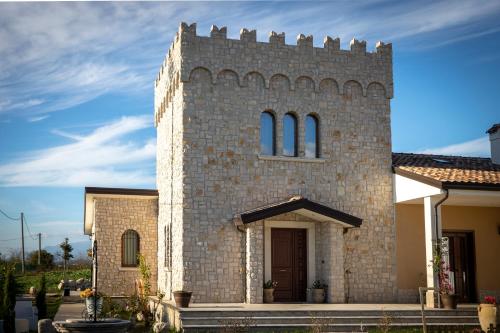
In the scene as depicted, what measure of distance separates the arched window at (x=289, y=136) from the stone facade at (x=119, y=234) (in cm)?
565

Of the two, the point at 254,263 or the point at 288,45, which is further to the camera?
the point at 288,45

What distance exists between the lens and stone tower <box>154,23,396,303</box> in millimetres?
18125

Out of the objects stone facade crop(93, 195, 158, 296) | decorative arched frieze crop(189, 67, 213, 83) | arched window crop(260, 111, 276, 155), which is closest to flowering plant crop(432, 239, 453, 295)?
arched window crop(260, 111, 276, 155)

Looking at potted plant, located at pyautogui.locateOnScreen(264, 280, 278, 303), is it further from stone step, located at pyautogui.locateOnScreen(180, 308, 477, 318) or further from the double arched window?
the double arched window

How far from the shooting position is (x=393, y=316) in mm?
15797

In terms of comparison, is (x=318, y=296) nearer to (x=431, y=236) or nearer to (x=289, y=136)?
(x=431, y=236)

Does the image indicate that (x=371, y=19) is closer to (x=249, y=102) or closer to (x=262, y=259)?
(x=249, y=102)

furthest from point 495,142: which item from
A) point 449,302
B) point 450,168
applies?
point 449,302

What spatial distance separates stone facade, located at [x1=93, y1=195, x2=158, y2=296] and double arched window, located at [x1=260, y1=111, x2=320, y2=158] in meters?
5.36

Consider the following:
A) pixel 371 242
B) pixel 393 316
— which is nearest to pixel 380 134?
pixel 371 242

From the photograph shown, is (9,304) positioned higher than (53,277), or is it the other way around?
(9,304)

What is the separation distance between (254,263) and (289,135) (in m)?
4.06

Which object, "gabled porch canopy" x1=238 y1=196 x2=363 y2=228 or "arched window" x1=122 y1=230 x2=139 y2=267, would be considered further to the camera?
"arched window" x1=122 y1=230 x2=139 y2=267

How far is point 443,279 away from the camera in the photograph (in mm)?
16906
